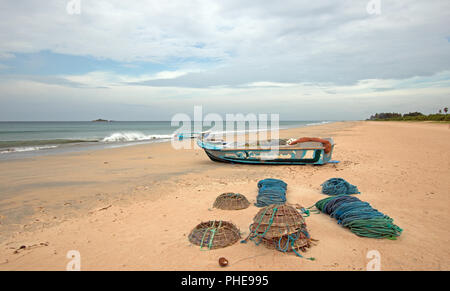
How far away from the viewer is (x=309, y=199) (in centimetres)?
643

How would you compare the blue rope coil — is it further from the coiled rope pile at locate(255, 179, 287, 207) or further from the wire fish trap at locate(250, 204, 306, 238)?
the wire fish trap at locate(250, 204, 306, 238)

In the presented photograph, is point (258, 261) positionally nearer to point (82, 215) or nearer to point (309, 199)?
point (309, 199)

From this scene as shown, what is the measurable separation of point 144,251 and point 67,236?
1642 mm

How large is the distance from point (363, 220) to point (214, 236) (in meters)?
2.39

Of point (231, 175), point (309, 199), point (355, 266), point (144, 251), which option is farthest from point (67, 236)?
point (231, 175)

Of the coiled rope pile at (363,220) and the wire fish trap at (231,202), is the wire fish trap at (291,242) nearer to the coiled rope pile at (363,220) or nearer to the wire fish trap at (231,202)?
the coiled rope pile at (363,220)

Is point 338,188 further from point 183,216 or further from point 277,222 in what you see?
point 183,216

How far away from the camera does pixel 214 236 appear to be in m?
4.09

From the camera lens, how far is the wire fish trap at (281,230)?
3.76 metres

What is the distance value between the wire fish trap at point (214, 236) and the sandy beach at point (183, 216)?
11 cm

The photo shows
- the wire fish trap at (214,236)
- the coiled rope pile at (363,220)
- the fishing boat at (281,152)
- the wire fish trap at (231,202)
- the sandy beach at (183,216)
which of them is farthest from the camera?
the fishing boat at (281,152)

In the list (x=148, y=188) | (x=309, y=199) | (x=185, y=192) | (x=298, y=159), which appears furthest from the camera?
(x=298, y=159)

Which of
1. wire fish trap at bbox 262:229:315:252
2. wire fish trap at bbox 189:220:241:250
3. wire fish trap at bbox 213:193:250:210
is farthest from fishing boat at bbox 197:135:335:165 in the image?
wire fish trap at bbox 262:229:315:252

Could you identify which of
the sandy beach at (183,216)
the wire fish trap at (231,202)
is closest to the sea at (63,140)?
the sandy beach at (183,216)
